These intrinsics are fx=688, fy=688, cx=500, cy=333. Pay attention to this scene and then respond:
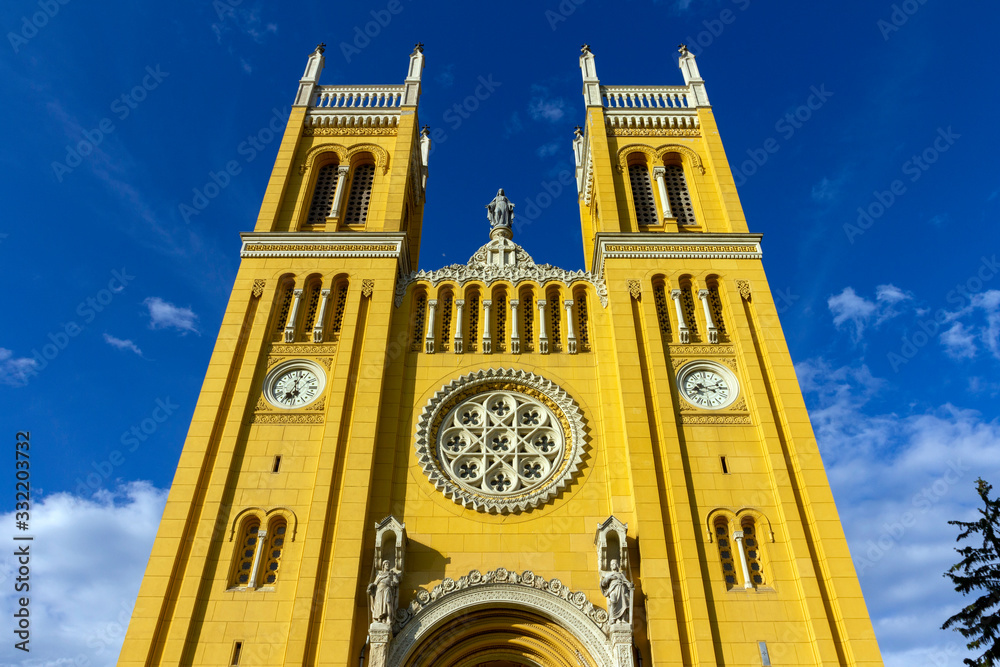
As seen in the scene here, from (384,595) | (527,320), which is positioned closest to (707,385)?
(527,320)

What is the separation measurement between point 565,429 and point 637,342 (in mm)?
3671

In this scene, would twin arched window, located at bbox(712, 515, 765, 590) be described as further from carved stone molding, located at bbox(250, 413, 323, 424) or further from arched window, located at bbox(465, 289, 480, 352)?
carved stone molding, located at bbox(250, 413, 323, 424)

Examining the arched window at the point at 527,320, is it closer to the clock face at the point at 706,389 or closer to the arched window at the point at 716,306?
the clock face at the point at 706,389

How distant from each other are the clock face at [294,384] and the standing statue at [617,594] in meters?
9.95

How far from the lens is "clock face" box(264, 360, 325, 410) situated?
2072 cm

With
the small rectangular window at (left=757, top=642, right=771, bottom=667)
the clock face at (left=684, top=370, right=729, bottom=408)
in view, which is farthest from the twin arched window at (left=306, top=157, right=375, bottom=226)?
the small rectangular window at (left=757, top=642, right=771, bottom=667)

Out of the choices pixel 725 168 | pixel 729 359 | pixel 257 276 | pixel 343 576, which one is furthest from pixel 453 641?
pixel 725 168

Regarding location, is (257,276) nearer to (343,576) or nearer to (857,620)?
(343,576)

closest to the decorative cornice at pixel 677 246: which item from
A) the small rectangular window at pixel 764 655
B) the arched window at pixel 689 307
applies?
the arched window at pixel 689 307

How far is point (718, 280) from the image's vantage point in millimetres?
23531

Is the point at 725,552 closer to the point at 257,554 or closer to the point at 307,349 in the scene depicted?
the point at 257,554

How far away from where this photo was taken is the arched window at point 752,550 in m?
17.8

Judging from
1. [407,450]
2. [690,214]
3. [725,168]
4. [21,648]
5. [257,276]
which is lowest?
[21,648]

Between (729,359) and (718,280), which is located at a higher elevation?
(718,280)
